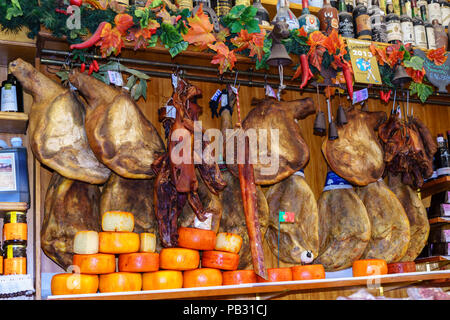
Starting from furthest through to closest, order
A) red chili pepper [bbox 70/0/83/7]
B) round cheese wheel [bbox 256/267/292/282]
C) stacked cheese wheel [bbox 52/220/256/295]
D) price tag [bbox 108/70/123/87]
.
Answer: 1. price tag [bbox 108/70/123/87]
2. round cheese wheel [bbox 256/267/292/282]
3. red chili pepper [bbox 70/0/83/7]
4. stacked cheese wheel [bbox 52/220/256/295]

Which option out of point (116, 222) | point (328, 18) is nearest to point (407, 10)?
point (328, 18)

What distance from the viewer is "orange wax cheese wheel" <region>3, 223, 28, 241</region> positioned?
2.99 metres

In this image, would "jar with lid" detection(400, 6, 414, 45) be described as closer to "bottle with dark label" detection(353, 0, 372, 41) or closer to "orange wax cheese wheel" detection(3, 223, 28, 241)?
"bottle with dark label" detection(353, 0, 372, 41)

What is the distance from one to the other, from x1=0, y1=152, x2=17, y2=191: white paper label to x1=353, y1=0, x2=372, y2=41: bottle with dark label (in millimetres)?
2415

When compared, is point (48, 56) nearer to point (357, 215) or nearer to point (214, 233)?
point (214, 233)

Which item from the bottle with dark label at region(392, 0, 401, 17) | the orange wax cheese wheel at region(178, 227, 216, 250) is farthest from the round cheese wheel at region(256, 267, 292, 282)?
the bottle with dark label at region(392, 0, 401, 17)

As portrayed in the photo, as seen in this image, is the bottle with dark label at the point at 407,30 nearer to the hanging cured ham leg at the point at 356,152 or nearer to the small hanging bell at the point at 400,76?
the small hanging bell at the point at 400,76

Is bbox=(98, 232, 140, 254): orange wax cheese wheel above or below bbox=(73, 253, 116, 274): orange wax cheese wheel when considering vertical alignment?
above

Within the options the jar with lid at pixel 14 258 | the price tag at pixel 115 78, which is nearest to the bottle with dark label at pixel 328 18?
the price tag at pixel 115 78

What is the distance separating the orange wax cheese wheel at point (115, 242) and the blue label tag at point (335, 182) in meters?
1.59

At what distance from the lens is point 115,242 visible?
2871mm

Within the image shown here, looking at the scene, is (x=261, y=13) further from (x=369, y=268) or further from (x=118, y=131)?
(x=369, y=268)

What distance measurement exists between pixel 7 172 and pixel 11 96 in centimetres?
45
